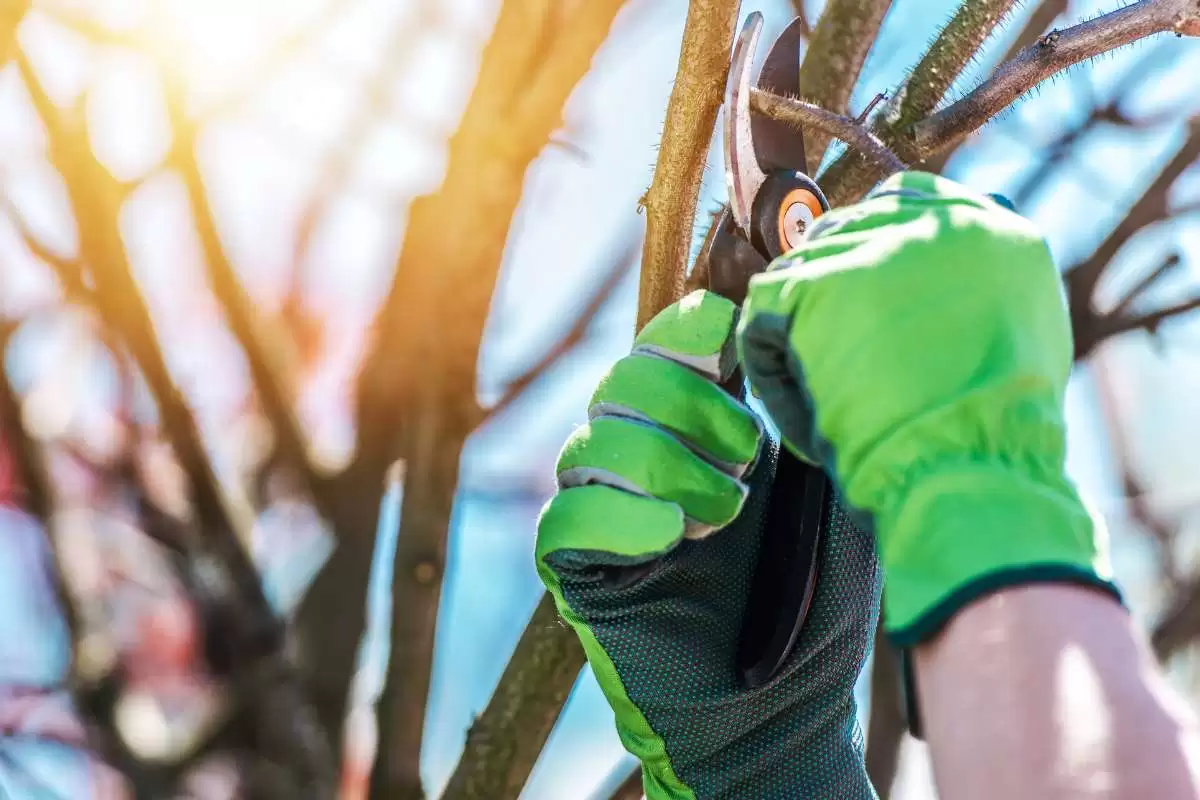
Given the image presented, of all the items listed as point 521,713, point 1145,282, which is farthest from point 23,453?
point 1145,282

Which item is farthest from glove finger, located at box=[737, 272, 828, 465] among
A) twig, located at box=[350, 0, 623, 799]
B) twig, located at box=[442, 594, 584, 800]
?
twig, located at box=[350, 0, 623, 799]

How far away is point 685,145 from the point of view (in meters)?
0.94

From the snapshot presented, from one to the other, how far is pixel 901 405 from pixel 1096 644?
0.57 feet

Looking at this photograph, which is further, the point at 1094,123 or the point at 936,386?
the point at 1094,123

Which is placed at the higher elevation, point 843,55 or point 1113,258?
point 843,55

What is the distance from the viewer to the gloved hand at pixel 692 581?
820mm

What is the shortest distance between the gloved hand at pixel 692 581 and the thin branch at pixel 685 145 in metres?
0.16

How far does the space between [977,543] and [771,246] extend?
16.8 inches

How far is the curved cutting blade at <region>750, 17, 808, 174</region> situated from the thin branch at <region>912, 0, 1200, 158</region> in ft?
0.48

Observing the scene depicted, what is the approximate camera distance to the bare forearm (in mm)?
471

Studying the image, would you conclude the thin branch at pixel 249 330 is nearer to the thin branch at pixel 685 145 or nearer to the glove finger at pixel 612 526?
the thin branch at pixel 685 145

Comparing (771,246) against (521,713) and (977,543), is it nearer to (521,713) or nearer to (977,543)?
(977,543)

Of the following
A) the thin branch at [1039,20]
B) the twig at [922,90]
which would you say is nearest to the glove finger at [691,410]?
the twig at [922,90]

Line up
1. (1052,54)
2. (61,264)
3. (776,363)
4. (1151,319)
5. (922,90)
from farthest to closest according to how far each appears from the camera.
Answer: (1151,319)
(61,264)
(922,90)
(1052,54)
(776,363)
